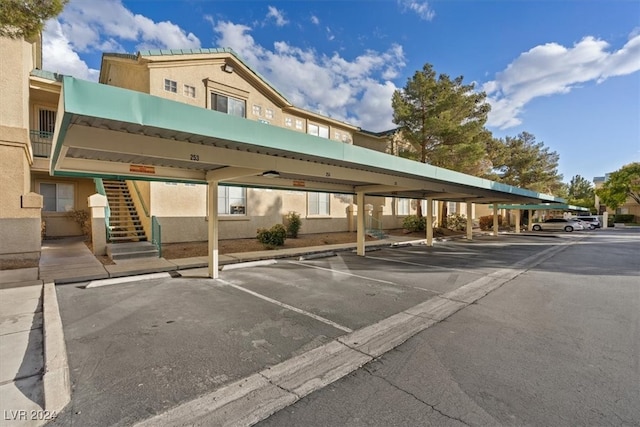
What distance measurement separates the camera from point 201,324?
463 cm

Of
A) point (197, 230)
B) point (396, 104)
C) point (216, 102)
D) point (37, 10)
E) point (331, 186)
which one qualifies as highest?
point (396, 104)

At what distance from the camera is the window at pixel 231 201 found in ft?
46.3

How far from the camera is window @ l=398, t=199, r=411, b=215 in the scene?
24.9 meters

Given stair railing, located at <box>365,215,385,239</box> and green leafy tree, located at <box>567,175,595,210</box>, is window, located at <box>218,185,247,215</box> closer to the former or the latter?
stair railing, located at <box>365,215,385,239</box>

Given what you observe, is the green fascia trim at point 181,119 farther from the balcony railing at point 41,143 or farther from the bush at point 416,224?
the bush at point 416,224

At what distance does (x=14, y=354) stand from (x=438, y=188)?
13166 millimetres

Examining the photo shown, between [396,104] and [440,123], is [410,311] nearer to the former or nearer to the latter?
[440,123]

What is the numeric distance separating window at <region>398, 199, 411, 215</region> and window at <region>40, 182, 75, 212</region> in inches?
857

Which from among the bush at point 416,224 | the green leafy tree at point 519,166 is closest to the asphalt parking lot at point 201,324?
the bush at point 416,224

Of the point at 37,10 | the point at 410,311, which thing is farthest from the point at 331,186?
the point at 37,10

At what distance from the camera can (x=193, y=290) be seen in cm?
655

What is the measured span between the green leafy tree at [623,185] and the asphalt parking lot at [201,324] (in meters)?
48.9

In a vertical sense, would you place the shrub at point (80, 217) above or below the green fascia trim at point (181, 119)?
A: below

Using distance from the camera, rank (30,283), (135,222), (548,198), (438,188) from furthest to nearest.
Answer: (548,198)
(438,188)
(135,222)
(30,283)
